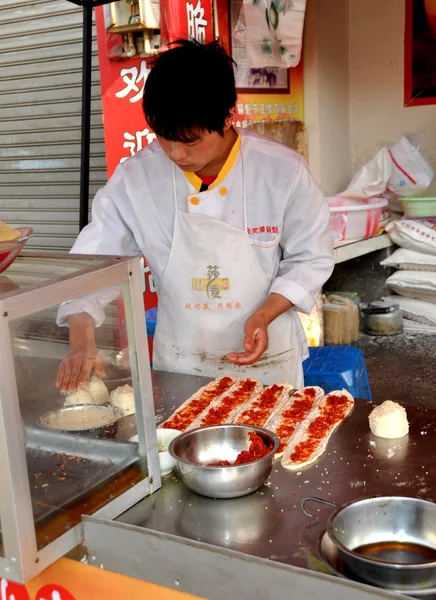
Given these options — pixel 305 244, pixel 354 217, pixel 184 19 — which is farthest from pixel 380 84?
pixel 305 244

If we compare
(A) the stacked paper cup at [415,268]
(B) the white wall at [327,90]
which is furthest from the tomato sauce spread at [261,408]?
(B) the white wall at [327,90]

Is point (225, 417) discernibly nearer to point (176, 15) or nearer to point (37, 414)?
point (37, 414)

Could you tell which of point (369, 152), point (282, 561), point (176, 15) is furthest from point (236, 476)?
point (369, 152)

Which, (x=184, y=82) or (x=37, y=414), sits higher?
(x=184, y=82)

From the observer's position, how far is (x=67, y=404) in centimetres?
153

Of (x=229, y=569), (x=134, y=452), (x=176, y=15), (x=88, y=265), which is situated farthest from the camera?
(x=176, y=15)

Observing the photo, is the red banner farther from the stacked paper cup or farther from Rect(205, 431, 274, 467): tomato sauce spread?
Rect(205, 431, 274, 467): tomato sauce spread

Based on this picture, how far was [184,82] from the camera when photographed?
2.11m

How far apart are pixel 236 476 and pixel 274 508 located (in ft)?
0.36

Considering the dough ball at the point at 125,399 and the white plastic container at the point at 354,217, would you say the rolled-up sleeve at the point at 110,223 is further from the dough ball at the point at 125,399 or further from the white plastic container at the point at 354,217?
the white plastic container at the point at 354,217

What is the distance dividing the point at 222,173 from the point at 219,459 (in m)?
1.24

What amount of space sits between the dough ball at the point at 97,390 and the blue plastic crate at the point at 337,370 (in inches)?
74.6

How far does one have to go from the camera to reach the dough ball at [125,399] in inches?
62.9

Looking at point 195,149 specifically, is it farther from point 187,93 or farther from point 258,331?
point 258,331
